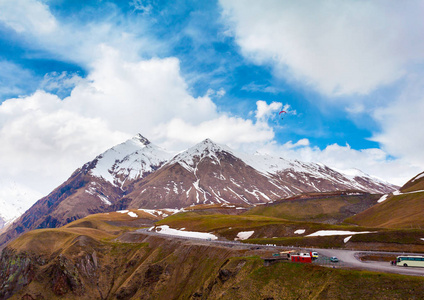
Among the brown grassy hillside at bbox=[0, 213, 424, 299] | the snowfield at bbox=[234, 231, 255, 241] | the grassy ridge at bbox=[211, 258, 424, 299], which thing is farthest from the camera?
the snowfield at bbox=[234, 231, 255, 241]

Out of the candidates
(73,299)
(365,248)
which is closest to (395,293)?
(365,248)

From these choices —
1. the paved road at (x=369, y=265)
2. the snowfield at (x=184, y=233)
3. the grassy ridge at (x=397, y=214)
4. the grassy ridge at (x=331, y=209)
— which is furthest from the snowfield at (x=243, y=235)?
the grassy ridge at (x=331, y=209)

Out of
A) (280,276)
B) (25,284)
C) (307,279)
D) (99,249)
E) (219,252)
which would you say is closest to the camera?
(307,279)

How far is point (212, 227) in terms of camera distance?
13662 cm

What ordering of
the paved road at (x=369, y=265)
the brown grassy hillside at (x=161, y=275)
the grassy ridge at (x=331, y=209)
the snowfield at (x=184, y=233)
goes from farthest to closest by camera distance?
the grassy ridge at (x=331, y=209) < the snowfield at (x=184, y=233) < the paved road at (x=369, y=265) < the brown grassy hillside at (x=161, y=275)

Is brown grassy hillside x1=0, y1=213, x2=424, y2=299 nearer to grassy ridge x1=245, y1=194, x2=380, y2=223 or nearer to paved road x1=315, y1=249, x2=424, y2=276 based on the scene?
paved road x1=315, y1=249, x2=424, y2=276

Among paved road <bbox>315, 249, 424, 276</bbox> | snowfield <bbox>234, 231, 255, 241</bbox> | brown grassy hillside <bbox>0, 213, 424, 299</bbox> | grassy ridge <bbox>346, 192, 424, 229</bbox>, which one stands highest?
grassy ridge <bbox>346, 192, 424, 229</bbox>

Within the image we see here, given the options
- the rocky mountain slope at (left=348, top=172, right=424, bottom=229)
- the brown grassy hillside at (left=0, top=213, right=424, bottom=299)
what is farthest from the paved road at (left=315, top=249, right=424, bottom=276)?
the rocky mountain slope at (left=348, top=172, right=424, bottom=229)

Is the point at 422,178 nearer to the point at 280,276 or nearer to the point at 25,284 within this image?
the point at 280,276

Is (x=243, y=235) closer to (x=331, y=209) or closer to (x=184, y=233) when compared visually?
(x=184, y=233)

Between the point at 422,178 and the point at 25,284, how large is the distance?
8007 inches

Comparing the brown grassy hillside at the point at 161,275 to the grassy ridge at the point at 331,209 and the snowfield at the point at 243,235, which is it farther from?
the grassy ridge at the point at 331,209

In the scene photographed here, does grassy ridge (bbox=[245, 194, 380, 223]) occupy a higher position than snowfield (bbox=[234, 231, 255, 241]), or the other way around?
grassy ridge (bbox=[245, 194, 380, 223])

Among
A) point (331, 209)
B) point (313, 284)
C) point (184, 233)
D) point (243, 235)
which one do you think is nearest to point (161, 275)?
point (243, 235)
